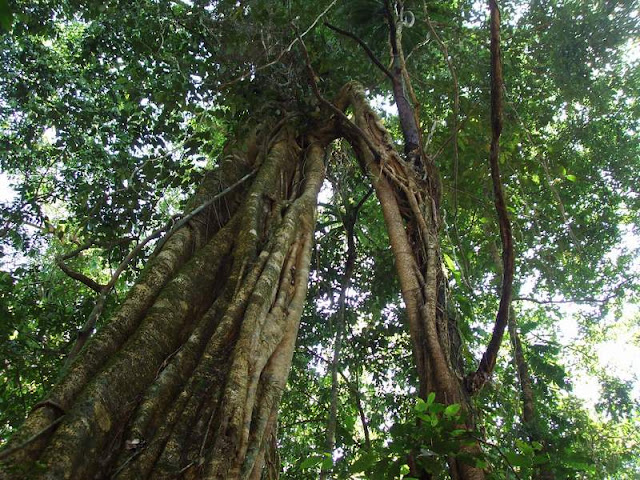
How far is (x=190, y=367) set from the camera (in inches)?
83.4

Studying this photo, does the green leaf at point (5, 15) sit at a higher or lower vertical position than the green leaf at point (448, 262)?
lower

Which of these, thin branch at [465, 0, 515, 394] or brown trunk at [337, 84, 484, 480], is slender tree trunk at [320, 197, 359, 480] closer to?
brown trunk at [337, 84, 484, 480]

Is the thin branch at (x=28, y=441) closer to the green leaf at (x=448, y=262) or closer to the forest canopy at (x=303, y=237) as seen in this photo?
the forest canopy at (x=303, y=237)

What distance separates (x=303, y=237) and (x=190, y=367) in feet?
4.47

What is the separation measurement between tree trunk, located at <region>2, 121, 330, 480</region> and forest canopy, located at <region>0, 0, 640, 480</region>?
0.01m

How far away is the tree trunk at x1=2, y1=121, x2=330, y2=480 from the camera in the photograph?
5.31 ft

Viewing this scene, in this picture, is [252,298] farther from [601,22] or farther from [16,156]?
[601,22]

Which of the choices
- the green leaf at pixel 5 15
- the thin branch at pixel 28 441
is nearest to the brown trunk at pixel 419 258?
the thin branch at pixel 28 441

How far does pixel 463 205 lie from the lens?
4.63 meters

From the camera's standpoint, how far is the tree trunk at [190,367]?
1.62 metres

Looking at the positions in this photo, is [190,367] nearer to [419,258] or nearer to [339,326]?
[419,258]

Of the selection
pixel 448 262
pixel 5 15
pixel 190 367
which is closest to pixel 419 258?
pixel 448 262

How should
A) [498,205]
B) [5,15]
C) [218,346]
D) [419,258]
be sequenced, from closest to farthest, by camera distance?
[5,15], [498,205], [218,346], [419,258]

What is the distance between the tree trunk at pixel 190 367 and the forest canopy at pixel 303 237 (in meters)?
0.01
